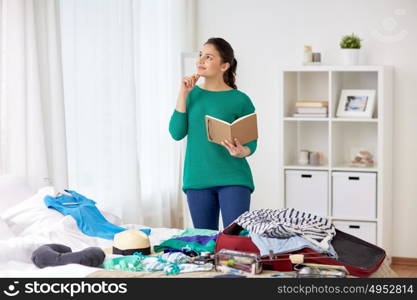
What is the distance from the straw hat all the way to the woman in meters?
0.61

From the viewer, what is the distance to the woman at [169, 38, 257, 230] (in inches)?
129

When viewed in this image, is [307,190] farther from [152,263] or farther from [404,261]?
[152,263]

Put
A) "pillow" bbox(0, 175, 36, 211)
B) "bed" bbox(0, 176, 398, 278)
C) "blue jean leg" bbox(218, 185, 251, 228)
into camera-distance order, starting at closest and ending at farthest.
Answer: "bed" bbox(0, 176, 398, 278)
"pillow" bbox(0, 175, 36, 211)
"blue jean leg" bbox(218, 185, 251, 228)

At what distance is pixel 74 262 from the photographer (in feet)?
8.23

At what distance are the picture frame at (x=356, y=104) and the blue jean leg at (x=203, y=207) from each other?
74.3 inches

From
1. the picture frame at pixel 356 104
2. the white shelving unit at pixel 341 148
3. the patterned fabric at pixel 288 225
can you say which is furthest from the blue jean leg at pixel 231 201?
the picture frame at pixel 356 104

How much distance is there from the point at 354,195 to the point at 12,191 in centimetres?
248

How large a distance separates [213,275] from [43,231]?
2.91ft

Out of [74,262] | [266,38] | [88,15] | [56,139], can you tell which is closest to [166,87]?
[266,38]

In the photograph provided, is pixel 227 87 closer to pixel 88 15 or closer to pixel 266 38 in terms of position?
pixel 88 15

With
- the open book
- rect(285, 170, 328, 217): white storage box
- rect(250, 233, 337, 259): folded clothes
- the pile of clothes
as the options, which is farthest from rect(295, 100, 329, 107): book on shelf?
rect(250, 233, 337, 259): folded clothes

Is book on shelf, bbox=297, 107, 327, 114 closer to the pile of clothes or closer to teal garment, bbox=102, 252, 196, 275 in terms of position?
the pile of clothes

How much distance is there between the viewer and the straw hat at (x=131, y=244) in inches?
106

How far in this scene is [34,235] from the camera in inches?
112
